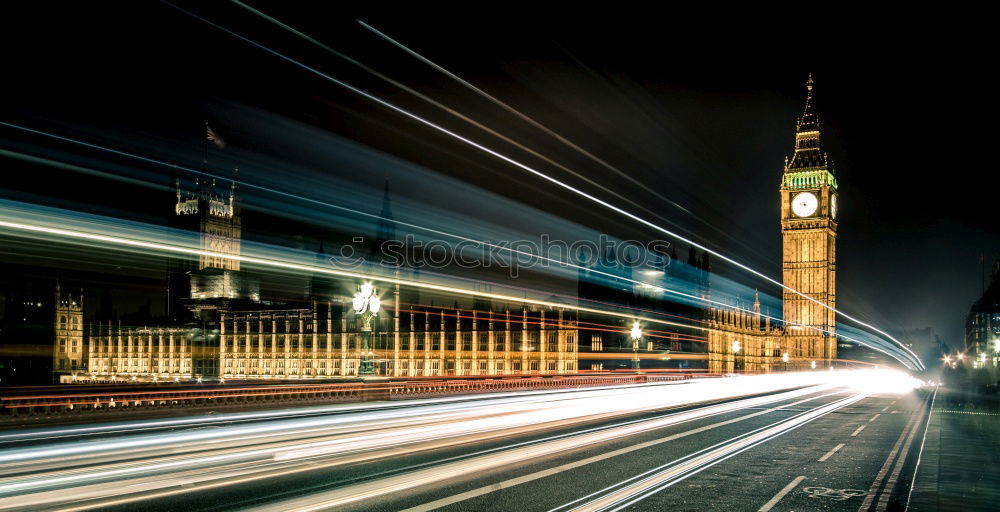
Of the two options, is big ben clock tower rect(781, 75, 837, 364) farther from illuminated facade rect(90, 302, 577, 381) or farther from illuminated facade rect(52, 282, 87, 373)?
illuminated facade rect(52, 282, 87, 373)

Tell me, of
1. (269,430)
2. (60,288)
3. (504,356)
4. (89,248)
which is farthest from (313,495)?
(60,288)

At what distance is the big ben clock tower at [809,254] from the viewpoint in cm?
13138

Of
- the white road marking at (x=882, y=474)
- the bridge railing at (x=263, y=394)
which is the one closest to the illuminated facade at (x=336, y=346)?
the bridge railing at (x=263, y=394)

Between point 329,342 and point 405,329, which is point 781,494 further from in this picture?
point 329,342

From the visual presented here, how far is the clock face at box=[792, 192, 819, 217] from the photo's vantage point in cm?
13375

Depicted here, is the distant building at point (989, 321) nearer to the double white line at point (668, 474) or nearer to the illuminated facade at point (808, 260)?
the illuminated facade at point (808, 260)

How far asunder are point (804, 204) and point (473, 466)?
132378 mm

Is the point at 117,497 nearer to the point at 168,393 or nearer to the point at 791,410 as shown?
the point at 791,410

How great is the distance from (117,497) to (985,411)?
28274 mm

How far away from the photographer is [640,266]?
419ft

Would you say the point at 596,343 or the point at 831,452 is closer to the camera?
the point at 831,452

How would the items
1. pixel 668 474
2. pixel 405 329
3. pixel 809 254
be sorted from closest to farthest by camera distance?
pixel 668 474, pixel 405 329, pixel 809 254

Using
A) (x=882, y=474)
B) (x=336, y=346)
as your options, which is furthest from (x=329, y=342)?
(x=882, y=474)

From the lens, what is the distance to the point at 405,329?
8275 centimetres
